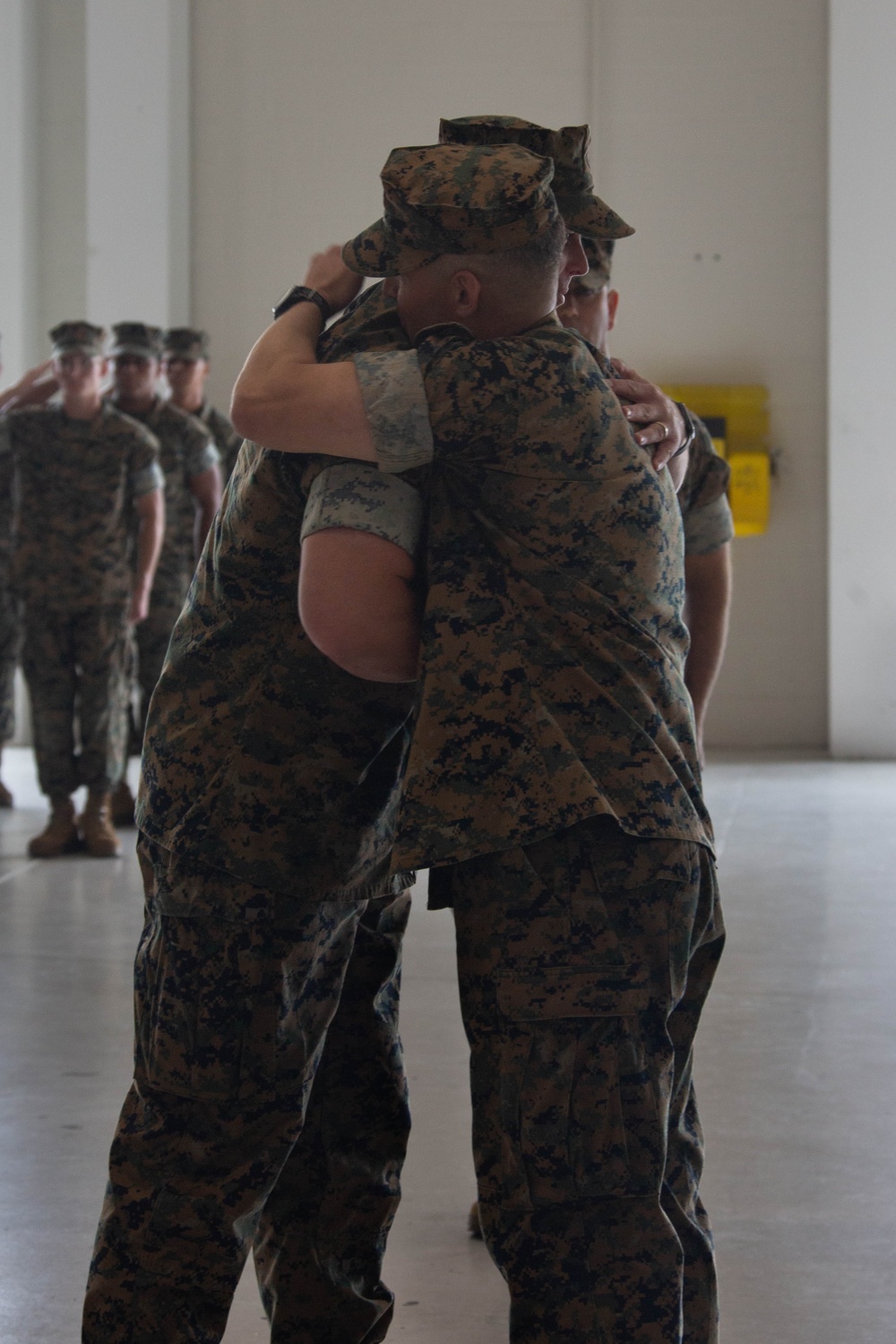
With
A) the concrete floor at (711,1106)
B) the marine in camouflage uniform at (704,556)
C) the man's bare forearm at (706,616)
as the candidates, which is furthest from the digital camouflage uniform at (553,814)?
the man's bare forearm at (706,616)

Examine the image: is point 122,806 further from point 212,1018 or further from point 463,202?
point 463,202

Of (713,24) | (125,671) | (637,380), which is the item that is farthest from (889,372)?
(637,380)

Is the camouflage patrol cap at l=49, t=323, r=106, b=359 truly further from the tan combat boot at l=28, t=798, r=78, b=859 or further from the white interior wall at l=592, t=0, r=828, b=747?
the white interior wall at l=592, t=0, r=828, b=747

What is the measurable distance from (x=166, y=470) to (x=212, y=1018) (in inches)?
197

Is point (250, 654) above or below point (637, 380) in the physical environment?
below

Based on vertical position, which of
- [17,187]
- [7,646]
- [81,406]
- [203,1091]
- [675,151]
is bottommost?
[203,1091]

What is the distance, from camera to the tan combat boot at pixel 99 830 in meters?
5.43

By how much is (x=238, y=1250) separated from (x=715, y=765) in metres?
6.53

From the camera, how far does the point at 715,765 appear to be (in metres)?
7.93

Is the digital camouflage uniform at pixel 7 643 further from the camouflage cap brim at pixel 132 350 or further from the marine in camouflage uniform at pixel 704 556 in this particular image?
the marine in camouflage uniform at pixel 704 556

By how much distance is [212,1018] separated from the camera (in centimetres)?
158

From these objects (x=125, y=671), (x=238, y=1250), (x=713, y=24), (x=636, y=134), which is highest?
(x=713, y=24)

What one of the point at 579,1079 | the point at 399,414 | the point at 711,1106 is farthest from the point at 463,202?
the point at 711,1106

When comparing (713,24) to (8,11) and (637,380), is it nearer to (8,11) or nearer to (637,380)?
(8,11)
